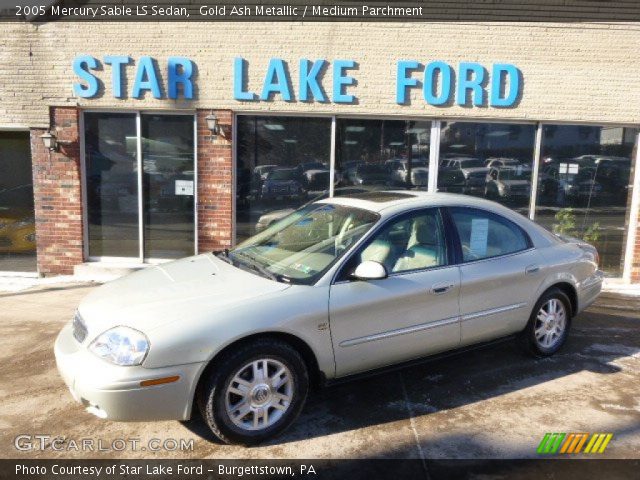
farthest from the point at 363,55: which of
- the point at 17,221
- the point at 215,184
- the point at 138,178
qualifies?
the point at 17,221

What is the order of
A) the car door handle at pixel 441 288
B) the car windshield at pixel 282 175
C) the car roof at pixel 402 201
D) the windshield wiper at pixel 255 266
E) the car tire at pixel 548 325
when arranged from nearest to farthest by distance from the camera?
the windshield wiper at pixel 255 266 → the car door handle at pixel 441 288 → the car roof at pixel 402 201 → the car tire at pixel 548 325 → the car windshield at pixel 282 175

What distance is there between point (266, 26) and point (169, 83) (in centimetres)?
169

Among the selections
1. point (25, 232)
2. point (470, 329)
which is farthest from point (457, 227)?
point (25, 232)

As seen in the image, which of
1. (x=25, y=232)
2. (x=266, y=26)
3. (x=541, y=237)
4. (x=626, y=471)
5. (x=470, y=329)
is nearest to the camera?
(x=626, y=471)

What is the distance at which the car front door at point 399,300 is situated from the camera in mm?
3572

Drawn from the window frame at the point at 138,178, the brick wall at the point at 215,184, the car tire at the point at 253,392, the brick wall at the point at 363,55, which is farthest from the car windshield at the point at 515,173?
the car tire at the point at 253,392

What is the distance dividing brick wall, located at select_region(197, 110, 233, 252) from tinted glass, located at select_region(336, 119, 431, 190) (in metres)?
1.72

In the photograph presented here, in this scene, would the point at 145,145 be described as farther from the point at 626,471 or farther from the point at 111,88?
the point at 626,471

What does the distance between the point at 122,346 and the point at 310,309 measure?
1167 mm

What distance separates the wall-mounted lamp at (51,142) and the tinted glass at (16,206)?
23.8 inches

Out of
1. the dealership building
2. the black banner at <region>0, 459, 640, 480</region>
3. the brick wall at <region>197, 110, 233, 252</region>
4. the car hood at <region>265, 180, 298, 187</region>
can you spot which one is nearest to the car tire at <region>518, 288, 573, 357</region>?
the black banner at <region>0, 459, 640, 480</region>

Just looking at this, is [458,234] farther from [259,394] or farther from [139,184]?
[139,184]

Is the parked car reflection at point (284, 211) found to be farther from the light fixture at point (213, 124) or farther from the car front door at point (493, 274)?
the car front door at point (493, 274)

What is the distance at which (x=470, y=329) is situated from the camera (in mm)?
4133
